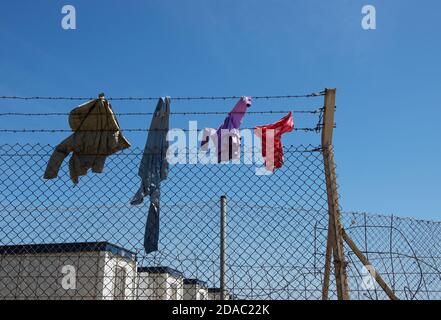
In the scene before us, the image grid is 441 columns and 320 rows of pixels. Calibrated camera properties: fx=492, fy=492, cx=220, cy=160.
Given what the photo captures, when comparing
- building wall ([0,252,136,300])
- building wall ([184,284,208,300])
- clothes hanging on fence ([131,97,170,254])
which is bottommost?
building wall ([184,284,208,300])

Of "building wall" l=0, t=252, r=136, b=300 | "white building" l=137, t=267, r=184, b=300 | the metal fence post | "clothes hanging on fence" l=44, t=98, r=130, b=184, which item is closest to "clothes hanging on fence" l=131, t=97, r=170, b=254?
"white building" l=137, t=267, r=184, b=300

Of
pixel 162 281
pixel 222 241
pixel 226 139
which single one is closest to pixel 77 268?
pixel 162 281

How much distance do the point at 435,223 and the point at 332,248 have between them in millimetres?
1740

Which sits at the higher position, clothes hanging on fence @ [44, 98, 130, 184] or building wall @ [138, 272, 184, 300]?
clothes hanging on fence @ [44, 98, 130, 184]

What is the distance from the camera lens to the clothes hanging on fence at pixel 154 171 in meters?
4.24

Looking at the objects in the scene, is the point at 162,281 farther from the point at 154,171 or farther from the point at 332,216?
the point at 332,216

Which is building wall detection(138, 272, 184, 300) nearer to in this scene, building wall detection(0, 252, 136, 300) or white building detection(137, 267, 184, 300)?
white building detection(137, 267, 184, 300)

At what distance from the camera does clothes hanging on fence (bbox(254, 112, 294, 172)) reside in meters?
3.96

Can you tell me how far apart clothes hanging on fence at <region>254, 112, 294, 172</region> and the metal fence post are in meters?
0.49

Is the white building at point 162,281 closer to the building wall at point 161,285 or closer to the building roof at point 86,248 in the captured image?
the building wall at point 161,285

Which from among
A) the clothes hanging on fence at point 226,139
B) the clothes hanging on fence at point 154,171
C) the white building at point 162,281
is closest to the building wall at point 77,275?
the white building at point 162,281

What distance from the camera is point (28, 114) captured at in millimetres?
3881
